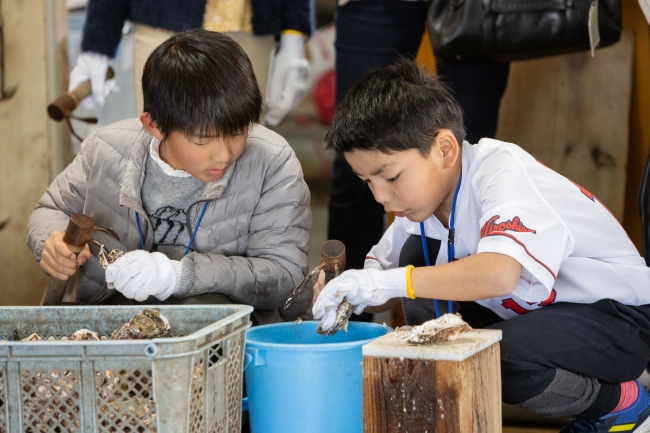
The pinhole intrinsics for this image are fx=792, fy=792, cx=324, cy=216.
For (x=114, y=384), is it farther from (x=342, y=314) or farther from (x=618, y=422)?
(x=618, y=422)

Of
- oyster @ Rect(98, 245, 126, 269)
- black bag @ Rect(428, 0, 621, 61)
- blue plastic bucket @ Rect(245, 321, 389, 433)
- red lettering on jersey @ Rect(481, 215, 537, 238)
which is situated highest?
black bag @ Rect(428, 0, 621, 61)

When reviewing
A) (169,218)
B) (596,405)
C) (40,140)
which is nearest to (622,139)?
(596,405)

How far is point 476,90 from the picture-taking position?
2281 mm

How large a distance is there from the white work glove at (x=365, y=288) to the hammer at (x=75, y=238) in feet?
1.85

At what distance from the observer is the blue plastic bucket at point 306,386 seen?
147 centimetres

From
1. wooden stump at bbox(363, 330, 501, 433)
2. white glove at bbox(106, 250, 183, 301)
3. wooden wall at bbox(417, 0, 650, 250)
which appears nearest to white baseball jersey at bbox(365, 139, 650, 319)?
wooden stump at bbox(363, 330, 501, 433)

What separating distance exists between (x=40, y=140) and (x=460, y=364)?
195 centimetres

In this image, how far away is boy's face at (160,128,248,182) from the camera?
175 cm

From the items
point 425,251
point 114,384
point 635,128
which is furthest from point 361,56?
point 114,384

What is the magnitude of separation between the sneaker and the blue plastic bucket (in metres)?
0.48

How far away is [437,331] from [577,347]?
350mm

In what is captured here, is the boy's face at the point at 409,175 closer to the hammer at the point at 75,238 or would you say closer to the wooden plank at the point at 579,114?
the hammer at the point at 75,238

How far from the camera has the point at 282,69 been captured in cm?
246

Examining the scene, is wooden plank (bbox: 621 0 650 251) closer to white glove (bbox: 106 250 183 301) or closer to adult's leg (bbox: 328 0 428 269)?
adult's leg (bbox: 328 0 428 269)
